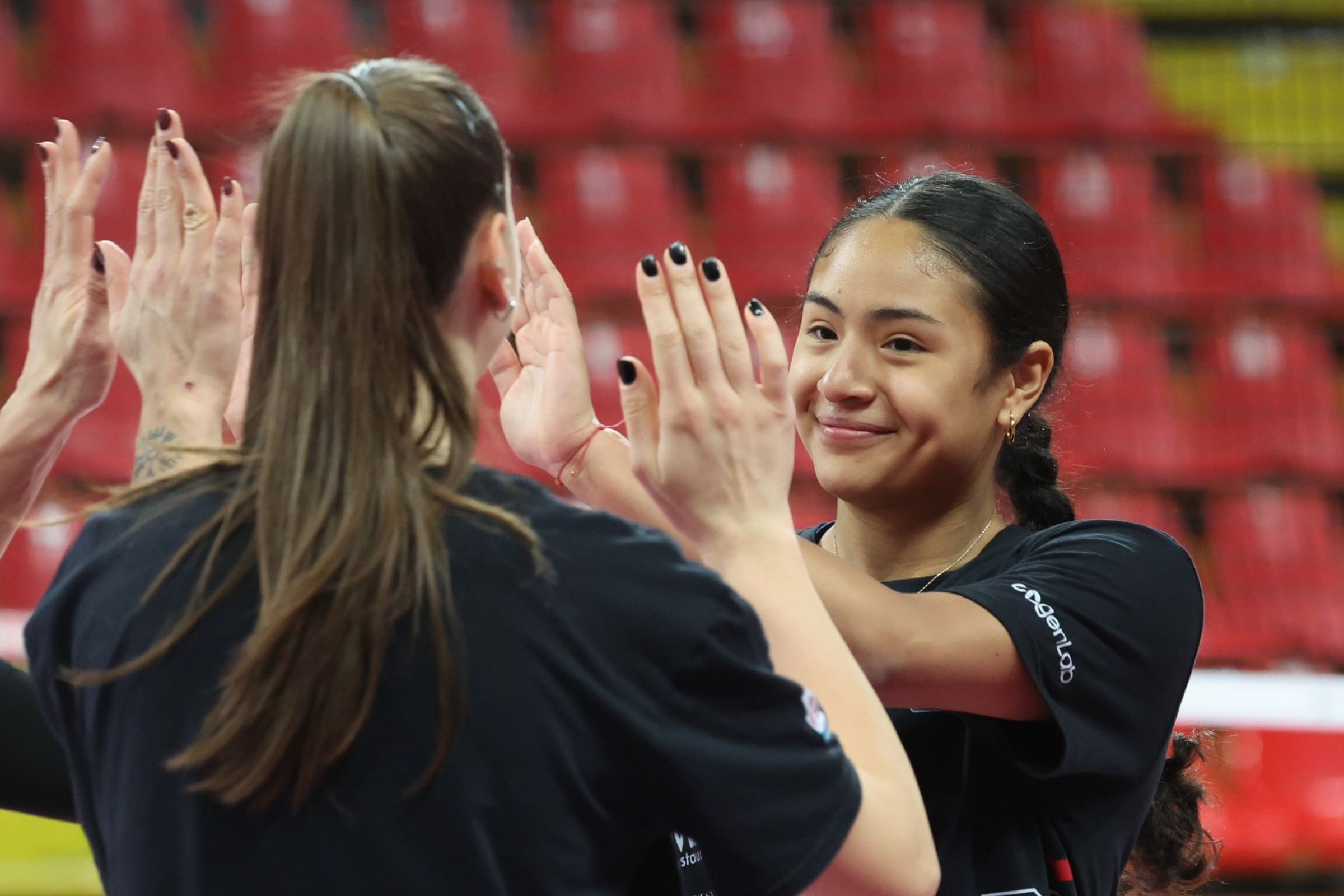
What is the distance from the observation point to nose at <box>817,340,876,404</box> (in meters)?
1.54

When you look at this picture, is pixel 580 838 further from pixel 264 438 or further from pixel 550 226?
pixel 550 226

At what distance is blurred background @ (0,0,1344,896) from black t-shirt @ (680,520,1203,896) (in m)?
3.38

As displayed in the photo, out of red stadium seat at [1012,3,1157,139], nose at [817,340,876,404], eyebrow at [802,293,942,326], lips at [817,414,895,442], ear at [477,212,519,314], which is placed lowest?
red stadium seat at [1012,3,1157,139]

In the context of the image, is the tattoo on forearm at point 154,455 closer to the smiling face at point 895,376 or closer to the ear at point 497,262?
the ear at point 497,262

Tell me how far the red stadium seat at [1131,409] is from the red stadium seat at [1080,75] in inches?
37.9

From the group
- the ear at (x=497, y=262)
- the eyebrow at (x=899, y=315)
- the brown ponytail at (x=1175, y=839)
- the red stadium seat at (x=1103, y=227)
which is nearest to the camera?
the ear at (x=497, y=262)

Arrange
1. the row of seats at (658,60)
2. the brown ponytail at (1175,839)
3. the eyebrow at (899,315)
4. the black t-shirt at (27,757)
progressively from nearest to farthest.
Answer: the black t-shirt at (27,757)
the eyebrow at (899,315)
the brown ponytail at (1175,839)
the row of seats at (658,60)

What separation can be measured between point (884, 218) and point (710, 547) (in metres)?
0.65

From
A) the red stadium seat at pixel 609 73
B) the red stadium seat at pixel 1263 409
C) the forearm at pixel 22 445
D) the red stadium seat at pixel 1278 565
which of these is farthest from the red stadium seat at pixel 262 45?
the forearm at pixel 22 445

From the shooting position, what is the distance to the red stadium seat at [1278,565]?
5223mm

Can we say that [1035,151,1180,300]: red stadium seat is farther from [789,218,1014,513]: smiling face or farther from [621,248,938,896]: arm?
[621,248,938,896]: arm

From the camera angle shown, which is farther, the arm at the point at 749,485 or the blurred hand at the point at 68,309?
the blurred hand at the point at 68,309

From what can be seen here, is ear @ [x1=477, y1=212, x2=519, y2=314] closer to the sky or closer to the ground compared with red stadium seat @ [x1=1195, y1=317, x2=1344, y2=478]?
Answer: closer to the sky

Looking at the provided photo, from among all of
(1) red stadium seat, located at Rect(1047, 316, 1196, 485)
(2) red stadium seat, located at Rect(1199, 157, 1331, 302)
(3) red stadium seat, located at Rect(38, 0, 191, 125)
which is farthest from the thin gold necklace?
(2) red stadium seat, located at Rect(1199, 157, 1331, 302)
